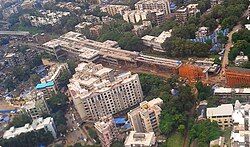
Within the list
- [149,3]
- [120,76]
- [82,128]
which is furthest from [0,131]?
[149,3]

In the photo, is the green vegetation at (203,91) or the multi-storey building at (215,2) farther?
the multi-storey building at (215,2)

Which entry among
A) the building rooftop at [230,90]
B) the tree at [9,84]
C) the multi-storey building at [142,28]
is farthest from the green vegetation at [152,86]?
the tree at [9,84]

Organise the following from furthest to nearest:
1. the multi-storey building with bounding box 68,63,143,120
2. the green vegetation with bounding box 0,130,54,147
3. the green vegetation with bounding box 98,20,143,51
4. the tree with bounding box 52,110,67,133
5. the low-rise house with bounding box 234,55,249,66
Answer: the green vegetation with bounding box 98,20,143,51
the low-rise house with bounding box 234,55,249,66
the multi-storey building with bounding box 68,63,143,120
the tree with bounding box 52,110,67,133
the green vegetation with bounding box 0,130,54,147

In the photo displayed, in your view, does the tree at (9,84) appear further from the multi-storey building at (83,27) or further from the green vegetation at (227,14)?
the green vegetation at (227,14)

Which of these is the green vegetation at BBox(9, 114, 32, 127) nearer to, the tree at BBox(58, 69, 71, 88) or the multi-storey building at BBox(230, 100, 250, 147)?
the tree at BBox(58, 69, 71, 88)

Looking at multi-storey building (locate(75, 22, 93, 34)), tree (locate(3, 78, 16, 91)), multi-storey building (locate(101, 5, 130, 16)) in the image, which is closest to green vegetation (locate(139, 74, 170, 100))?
tree (locate(3, 78, 16, 91))

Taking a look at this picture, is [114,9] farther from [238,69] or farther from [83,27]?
[238,69]

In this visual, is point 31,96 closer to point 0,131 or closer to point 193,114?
→ point 0,131

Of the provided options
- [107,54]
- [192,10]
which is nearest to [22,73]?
[107,54]
